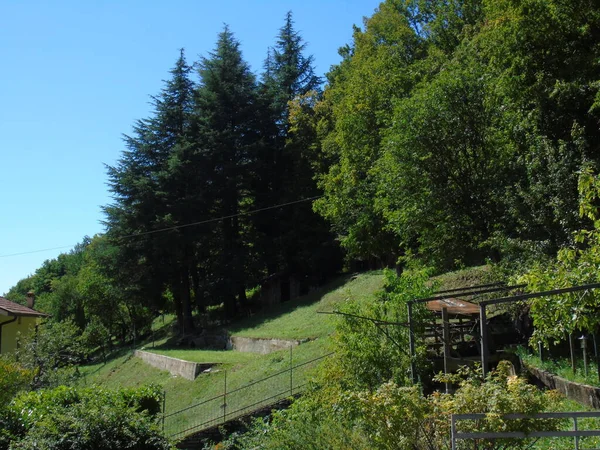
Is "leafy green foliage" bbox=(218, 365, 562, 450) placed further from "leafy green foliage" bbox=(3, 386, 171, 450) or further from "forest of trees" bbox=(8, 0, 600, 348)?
"forest of trees" bbox=(8, 0, 600, 348)

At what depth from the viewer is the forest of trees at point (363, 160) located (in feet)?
63.8

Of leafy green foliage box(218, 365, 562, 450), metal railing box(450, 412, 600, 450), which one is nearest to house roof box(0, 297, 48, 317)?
leafy green foliage box(218, 365, 562, 450)

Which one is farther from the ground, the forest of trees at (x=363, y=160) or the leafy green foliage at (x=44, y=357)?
the forest of trees at (x=363, y=160)

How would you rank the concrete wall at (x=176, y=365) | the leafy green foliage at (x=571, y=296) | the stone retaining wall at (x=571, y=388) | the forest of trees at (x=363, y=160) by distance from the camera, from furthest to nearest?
the concrete wall at (x=176, y=365), the forest of trees at (x=363, y=160), the stone retaining wall at (x=571, y=388), the leafy green foliage at (x=571, y=296)

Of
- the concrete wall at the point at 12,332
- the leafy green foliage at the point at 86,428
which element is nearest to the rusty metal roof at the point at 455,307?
the leafy green foliage at the point at 86,428

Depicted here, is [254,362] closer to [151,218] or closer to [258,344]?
[258,344]

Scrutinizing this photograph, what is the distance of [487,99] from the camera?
21.8m

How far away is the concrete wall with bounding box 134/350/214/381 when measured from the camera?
87.4ft

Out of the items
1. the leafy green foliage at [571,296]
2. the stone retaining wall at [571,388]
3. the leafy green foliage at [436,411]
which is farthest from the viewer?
the stone retaining wall at [571,388]

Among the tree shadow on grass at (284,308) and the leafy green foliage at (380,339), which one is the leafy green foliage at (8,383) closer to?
the leafy green foliage at (380,339)

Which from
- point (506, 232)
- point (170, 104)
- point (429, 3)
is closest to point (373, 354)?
point (506, 232)

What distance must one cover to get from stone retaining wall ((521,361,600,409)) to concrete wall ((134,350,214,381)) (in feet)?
54.1

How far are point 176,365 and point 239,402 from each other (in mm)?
11215

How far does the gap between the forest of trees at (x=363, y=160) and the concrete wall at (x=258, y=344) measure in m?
6.81
